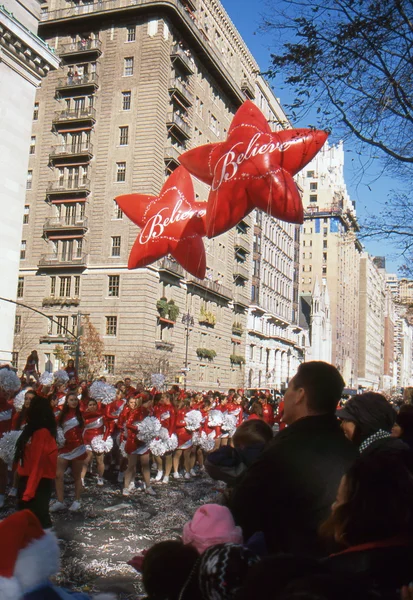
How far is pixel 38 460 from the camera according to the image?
752 centimetres

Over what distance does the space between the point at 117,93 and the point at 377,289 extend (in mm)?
133721

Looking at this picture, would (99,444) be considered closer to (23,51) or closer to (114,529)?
(114,529)

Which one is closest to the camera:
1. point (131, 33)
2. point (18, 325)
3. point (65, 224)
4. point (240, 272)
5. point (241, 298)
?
point (65, 224)

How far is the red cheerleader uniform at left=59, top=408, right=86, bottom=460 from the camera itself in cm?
1015

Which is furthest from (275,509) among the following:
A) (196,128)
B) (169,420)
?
(196,128)

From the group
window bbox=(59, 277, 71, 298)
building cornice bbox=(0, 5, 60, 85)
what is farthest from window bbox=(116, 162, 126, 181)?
building cornice bbox=(0, 5, 60, 85)

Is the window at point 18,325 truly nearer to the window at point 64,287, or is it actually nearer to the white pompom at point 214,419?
the window at point 64,287

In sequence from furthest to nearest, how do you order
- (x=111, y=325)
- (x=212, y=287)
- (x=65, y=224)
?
1. (x=212, y=287)
2. (x=65, y=224)
3. (x=111, y=325)

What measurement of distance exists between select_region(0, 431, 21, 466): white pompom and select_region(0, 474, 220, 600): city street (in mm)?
802

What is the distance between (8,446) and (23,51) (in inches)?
749

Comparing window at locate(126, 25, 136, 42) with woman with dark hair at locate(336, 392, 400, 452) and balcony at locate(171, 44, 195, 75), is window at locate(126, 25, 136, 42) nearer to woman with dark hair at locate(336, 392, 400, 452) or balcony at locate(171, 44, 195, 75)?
balcony at locate(171, 44, 195, 75)

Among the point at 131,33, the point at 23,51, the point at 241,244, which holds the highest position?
the point at 131,33

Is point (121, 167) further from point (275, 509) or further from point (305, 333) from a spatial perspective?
point (305, 333)

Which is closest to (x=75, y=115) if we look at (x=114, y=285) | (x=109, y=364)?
(x=114, y=285)
